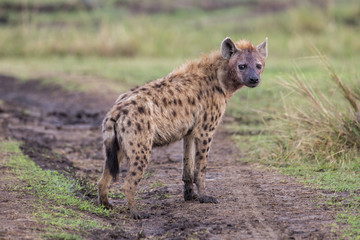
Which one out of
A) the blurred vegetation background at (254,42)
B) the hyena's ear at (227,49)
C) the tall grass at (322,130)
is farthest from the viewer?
the blurred vegetation background at (254,42)

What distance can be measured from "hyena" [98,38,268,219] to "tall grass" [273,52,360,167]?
3.55ft

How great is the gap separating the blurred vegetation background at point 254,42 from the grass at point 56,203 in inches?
73.0

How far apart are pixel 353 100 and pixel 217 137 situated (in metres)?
1.89

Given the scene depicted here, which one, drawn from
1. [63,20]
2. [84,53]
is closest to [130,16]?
[63,20]

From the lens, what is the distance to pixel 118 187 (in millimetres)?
5652

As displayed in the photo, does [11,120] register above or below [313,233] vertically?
below

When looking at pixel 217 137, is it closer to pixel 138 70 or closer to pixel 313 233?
pixel 313 233

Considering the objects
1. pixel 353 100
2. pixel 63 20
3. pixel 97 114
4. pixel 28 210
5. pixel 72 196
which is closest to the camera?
Answer: pixel 28 210

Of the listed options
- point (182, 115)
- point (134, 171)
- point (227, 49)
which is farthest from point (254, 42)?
point (134, 171)

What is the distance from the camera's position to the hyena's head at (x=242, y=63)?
5.28m

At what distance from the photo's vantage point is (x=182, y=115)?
5.01 metres

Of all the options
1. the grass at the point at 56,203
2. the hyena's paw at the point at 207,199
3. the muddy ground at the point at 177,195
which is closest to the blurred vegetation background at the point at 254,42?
the muddy ground at the point at 177,195

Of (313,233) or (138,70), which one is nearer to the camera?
(313,233)

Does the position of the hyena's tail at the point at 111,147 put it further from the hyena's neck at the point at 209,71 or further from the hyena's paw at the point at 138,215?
the hyena's neck at the point at 209,71
